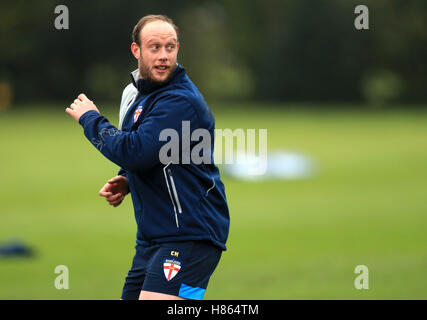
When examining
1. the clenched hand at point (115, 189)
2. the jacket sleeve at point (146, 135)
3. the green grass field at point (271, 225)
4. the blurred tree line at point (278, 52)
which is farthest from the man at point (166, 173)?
the blurred tree line at point (278, 52)

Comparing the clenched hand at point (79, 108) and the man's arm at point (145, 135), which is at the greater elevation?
the clenched hand at point (79, 108)

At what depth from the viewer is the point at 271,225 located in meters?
14.9

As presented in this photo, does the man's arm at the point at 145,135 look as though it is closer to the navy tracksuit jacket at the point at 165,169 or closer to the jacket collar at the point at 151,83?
the navy tracksuit jacket at the point at 165,169

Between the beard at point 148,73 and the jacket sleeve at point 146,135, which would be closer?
the jacket sleeve at point 146,135

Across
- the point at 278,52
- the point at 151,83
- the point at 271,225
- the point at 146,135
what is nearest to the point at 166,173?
the point at 146,135

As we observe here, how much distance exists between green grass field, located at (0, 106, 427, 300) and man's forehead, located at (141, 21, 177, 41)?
4793 millimetres

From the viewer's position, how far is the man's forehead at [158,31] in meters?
5.20

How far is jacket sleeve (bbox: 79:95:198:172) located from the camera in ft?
16.5

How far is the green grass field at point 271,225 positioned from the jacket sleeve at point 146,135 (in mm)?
4524

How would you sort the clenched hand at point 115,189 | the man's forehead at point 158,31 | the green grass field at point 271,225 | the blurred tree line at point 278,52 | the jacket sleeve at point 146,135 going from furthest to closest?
the blurred tree line at point 278,52 → the green grass field at point 271,225 → the clenched hand at point 115,189 → the man's forehead at point 158,31 → the jacket sleeve at point 146,135

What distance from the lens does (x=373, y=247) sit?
1230cm

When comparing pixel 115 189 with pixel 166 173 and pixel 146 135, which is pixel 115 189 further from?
pixel 146 135

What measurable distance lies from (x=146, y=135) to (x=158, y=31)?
2.49 feet

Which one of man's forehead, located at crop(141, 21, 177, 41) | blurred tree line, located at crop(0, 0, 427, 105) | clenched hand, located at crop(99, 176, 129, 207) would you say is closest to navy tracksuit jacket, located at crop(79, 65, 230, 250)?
man's forehead, located at crop(141, 21, 177, 41)
